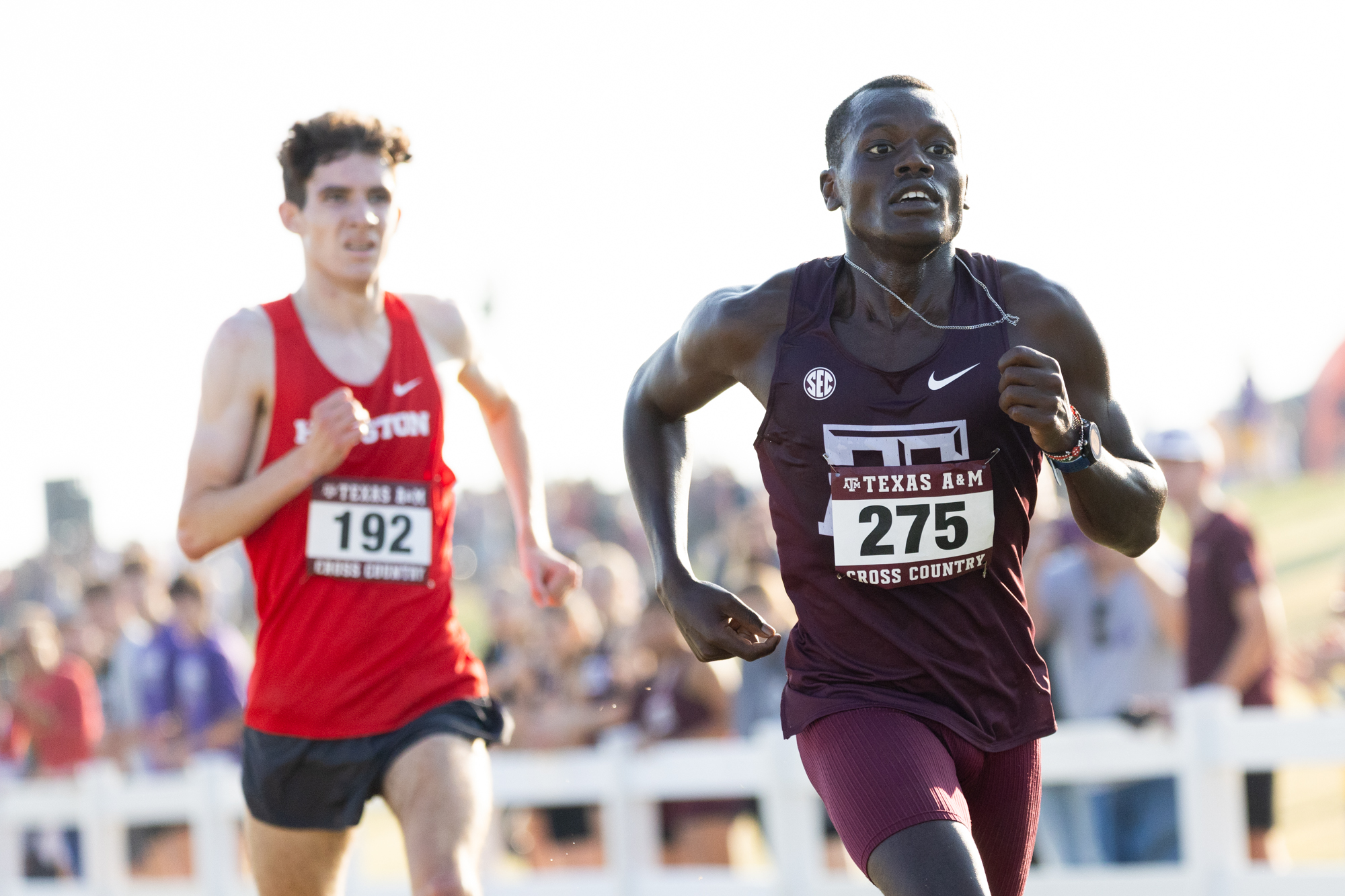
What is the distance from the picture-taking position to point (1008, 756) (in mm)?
3332

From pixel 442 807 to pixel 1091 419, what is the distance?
1908mm

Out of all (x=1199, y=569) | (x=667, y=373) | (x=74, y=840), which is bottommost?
(x=74, y=840)

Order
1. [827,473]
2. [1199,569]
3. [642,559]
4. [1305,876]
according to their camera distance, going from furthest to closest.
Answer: [642,559] < [1199,569] < [1305,876] < [827,473]

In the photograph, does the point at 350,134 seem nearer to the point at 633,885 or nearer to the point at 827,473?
the point at 827,473

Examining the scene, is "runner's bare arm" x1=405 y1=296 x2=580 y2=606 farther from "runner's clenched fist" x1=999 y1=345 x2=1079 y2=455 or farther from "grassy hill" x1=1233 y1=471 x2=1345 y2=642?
"grassy hill" x1=1233 y1=471 x2=1345 y2=642

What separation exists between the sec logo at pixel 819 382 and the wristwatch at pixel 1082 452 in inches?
19.7

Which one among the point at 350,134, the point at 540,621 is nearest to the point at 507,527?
the point at 540,621

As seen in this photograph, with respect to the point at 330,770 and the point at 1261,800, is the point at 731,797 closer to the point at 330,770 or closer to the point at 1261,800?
the point at 1261,800

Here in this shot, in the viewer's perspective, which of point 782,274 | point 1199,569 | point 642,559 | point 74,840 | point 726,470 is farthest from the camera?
point 726,470

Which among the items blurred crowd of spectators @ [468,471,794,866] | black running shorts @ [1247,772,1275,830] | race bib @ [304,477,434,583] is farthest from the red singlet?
black running shorts @ [1247,772,1275,830]

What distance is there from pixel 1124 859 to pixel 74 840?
7.86 meters

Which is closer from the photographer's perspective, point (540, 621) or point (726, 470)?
point (540, 621)

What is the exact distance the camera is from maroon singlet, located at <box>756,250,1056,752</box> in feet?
10.6

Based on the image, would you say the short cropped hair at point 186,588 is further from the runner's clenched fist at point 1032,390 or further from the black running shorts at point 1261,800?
the runner's clenched fist at point 1032,390
